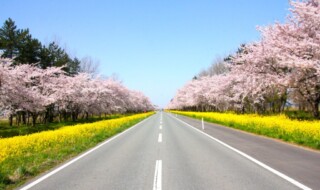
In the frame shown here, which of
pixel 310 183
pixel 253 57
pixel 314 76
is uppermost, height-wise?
pixel 253 57

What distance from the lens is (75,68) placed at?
238 feet

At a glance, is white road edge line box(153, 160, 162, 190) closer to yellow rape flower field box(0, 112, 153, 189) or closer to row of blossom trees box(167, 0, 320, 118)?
yellow rape flower field box(0, 112, 153, 189)

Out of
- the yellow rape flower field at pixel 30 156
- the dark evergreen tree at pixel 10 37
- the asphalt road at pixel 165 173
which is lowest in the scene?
the asphalt road at pixel 165 173

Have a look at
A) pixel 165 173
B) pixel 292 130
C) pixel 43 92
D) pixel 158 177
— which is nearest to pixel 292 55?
pixel 292 130

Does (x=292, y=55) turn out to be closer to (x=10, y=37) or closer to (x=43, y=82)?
(x=43, y=82)

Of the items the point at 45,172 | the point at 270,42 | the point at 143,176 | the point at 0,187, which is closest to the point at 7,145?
the point at 45,172

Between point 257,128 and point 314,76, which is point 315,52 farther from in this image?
point 257,128

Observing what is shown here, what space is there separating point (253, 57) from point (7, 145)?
74.5 feet

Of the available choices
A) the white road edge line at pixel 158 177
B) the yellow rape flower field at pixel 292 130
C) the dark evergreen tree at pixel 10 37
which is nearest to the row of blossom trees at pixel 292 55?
the yellow rape flower field at pixel 292 130

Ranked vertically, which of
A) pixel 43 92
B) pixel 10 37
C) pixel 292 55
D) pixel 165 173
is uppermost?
pixel 10 37

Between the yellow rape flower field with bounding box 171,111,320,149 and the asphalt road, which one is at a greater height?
the yellow rape flower field with bounding box 171,111,320,149

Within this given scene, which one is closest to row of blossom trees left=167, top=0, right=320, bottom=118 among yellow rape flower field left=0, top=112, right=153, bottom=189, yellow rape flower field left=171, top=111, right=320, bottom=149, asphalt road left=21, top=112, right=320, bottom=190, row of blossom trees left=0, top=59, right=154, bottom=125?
yellow rape flower field left=171, top=111, right=320, bottom=149

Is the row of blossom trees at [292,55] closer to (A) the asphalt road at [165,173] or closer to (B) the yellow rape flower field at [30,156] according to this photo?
(A) the asphalt road at [165,173]

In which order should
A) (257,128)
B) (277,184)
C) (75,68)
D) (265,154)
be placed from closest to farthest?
(277,184) → (265,154) → (257,128) → (75,68)
